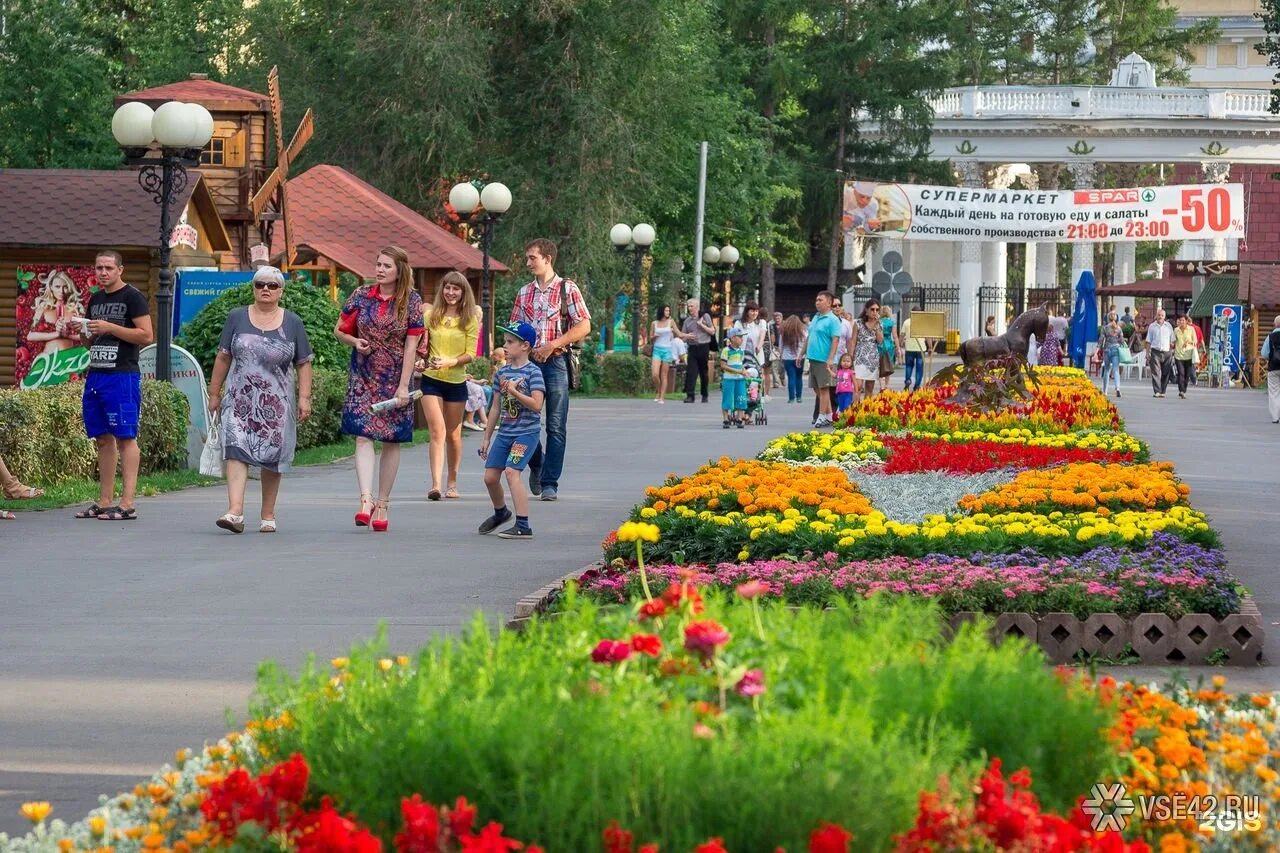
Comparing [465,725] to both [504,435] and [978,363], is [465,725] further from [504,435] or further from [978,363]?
[978,363]

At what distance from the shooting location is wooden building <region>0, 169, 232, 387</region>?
86.9 ft

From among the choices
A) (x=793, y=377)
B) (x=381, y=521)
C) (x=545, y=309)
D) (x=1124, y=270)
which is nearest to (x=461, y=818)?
(x=381, y=521)

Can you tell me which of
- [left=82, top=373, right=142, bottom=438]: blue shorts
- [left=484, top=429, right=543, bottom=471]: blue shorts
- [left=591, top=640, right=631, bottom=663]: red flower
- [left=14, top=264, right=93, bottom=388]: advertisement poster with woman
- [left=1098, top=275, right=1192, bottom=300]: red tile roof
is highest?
[left=1098, top=275, right=1192, bottom=300]: red tile roof

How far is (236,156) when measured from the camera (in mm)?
32812

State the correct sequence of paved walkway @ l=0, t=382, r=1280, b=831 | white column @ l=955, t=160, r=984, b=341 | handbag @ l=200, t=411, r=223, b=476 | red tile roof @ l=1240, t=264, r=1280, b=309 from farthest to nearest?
1. white column @ l=955, t=160, r=984, b=341
2. red tile roof @ l=1240, t=264, r=1280, b=309
3. handbag @ l=200, t=411, r=223, b=476
4. paved walkway @ l=0, t=382, r=1280, b=831

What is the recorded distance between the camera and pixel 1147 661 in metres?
8.23

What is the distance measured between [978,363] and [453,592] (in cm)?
1187

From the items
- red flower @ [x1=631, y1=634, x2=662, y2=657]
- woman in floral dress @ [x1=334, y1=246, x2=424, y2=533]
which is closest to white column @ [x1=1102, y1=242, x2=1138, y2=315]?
woman in floral dress @ [x1=334, y1=246, x2=424, y2=533]

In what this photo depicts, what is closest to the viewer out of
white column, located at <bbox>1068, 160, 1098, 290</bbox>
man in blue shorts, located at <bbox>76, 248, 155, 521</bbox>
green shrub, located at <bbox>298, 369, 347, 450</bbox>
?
man in blue shorts, located at <bbox>76, 248, 155, 521</bbox>

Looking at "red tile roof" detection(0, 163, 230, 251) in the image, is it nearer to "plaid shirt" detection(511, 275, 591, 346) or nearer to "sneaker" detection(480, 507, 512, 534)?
"plaid shirt" detection(511, 275, 591, 346)

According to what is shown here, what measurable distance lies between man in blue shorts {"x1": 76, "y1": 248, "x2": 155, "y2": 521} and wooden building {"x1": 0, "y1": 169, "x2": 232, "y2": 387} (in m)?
13.1

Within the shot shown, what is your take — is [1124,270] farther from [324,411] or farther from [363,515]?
[363,515]

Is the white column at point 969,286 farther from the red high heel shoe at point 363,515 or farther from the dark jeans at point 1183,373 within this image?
the red high heel shoe at point 363,515

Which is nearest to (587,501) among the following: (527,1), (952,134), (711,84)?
(527,1)
